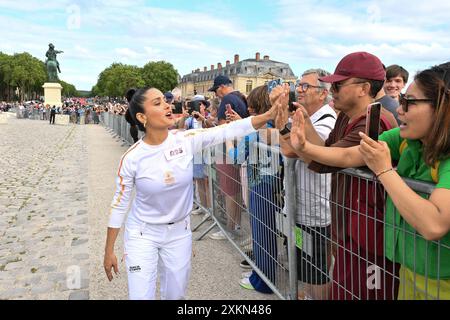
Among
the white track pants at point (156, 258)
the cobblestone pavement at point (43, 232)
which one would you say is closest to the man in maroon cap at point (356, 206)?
the white track pants at point (156, 258)

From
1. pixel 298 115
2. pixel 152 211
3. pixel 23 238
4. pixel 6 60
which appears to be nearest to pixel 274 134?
pixel 298 115

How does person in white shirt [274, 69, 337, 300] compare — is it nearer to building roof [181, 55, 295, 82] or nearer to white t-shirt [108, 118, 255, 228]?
white t-shirt [108, 118, 255, 228]

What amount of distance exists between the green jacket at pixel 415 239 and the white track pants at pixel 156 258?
1.38 m

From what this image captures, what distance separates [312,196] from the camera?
114 inches

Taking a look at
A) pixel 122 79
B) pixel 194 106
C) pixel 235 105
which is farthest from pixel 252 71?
pixel 235 105

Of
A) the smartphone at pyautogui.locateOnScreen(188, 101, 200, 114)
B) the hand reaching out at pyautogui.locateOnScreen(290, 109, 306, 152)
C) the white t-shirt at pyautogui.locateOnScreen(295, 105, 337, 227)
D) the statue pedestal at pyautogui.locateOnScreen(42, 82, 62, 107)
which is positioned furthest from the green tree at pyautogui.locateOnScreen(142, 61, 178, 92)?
the hand reaching out at pyautogui.locateOnScreen(290, 109, 306, 152)

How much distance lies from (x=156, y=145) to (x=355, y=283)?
5.10 feet

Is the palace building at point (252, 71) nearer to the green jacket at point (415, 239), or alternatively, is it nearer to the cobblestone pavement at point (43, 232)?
the cobblestone pavement at point (43, 232)

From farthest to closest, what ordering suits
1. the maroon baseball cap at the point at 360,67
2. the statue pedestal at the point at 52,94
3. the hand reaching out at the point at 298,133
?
→ the statue pedestal at the point at 52,94, the maroon baseball cap at the point at 360,67, the hand reaching out at the point at 298,133

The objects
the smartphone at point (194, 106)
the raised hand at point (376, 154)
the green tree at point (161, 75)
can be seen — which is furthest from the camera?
the green tree at point (161, 75)

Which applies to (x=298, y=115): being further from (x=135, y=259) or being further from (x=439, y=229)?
(x=135, y=259)

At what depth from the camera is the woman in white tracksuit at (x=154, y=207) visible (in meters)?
2.76

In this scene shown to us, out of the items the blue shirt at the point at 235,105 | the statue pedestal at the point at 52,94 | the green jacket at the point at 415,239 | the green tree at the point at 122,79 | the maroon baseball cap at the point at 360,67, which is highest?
the green tree at the point at 122,79
